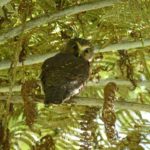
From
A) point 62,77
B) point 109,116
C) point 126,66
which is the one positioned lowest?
point 109,116

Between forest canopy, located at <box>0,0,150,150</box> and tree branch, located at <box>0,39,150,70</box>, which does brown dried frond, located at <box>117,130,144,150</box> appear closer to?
forest canopy, located at <box>0,0,150,150</box>

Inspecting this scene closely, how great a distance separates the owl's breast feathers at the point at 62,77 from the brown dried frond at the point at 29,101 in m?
0.04

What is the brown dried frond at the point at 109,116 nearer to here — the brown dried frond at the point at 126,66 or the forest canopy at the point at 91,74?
the forest canopy at the point at 91,74

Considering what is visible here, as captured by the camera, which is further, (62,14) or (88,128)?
(88,128)

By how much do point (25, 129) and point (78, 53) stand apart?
2.98 feet

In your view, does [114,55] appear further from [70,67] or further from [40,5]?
[70,67]

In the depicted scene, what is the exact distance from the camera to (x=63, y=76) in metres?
1.47

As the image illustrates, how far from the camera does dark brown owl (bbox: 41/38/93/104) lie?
1432mm

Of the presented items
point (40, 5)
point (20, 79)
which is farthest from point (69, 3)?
point (20, 79)

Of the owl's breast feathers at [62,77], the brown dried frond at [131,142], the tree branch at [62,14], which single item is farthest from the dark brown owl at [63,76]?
the brown dried frond at [131,142]

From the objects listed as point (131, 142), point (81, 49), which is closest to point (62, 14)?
point (81, 49)

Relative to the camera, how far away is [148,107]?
5.26ft

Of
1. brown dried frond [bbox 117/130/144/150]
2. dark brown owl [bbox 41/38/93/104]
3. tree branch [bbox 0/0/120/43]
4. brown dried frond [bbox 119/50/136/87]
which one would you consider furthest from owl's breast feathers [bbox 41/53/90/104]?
brown dried frond [bbox 117/130/144/150]

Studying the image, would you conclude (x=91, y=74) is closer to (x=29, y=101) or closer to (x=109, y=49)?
(x=109, y=49)
